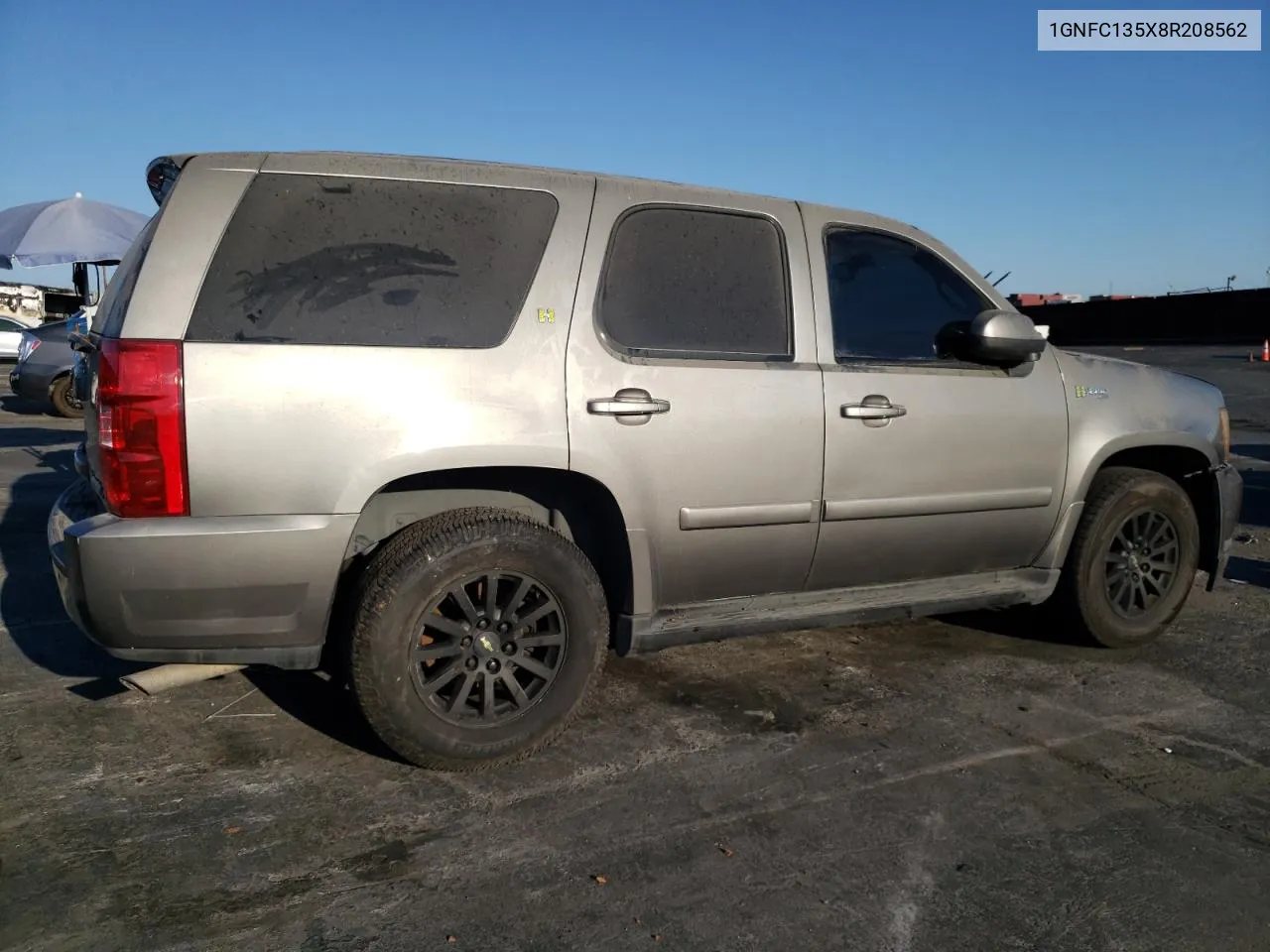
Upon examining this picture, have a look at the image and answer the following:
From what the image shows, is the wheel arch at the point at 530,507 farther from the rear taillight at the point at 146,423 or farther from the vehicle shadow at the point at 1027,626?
the vehicle shadow at the point at 1027,626

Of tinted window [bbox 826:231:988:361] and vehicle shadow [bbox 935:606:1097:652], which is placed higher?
tinted window [bbox 826:231:988:361]

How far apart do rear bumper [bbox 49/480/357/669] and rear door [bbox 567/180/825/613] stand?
2.94ft

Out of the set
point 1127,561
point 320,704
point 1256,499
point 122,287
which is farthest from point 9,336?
point 1127,561

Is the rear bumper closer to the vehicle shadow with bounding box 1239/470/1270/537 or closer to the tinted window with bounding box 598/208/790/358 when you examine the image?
the tinted window with bounding box 598/208/790/358

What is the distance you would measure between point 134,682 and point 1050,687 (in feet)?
11.6

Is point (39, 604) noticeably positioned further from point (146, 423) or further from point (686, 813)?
point (686, 813)

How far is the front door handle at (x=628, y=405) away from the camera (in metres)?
3.46

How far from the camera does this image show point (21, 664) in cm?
441

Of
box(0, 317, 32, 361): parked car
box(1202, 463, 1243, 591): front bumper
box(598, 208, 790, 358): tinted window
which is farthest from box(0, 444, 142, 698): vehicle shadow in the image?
box(0, 317, 32, 361): parked car

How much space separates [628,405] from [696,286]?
1.94 feet

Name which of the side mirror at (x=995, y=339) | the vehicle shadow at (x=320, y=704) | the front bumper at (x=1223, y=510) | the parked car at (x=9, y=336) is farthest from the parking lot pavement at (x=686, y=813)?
the parked car at (x=9, y=336)

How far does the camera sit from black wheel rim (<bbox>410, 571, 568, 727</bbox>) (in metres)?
3.35

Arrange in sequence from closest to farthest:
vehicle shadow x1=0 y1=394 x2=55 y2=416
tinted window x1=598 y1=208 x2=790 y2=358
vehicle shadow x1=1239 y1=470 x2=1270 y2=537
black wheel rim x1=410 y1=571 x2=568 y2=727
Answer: black wheel rim x1=410 y1=571 x2=568 y2=727 < tinted window x1=598 y1=208 x2=790 y2=358 < vehicle shadow x1=1239 y1=470 x2=1270 y2=537 < vehicle shadow x1=0 y1=394 x2=55 y2=416

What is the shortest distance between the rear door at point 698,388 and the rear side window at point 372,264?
286mm
